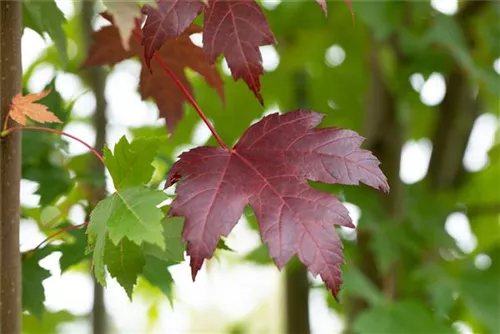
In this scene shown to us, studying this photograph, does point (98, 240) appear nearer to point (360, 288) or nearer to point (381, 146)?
point (360, 288)

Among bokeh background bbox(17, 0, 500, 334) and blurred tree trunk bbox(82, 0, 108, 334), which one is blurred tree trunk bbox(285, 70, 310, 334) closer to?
bokeh background bbox(17, 0, 500, 334)

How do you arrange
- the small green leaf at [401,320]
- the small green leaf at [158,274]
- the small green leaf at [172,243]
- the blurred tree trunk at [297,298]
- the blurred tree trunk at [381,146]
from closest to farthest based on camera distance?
the small green leaf at [172,243]
the small green leaf at [158,274]
the small green leaf at [401,320]
the blurred tree trunk at [381,146]
the blurred tree trunk at [297,298]

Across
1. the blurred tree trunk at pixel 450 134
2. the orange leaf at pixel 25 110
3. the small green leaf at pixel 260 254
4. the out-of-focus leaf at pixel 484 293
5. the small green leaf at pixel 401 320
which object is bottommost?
the small green leaf at pixel 401 320

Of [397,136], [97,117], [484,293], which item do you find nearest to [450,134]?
→ [397,136]

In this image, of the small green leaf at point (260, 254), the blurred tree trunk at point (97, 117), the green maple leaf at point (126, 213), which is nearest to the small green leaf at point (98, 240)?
the green maple leaf at point (126, 213)

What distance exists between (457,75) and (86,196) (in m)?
0.92

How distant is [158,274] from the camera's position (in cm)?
73

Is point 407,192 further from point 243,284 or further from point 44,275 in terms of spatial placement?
point 243,284

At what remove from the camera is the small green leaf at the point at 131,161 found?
55 cm

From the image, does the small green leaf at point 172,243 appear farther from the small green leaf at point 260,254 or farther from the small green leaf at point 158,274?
the small green leaf at point 260,254

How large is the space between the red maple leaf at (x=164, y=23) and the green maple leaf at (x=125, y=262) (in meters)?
0.15

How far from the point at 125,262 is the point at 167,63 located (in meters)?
0.25

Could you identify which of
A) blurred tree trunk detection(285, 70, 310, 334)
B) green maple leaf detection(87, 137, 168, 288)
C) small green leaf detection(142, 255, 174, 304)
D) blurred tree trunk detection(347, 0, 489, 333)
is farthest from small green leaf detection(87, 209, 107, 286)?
blurred tree trunk detection(285, 70, 310, 334)

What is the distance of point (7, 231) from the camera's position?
556mm
